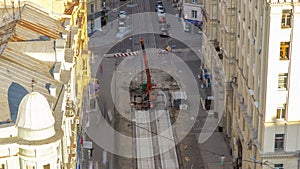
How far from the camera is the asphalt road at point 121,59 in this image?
8456 centimetres

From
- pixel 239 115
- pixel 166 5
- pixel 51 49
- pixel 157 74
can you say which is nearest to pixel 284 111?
pixel 239 115

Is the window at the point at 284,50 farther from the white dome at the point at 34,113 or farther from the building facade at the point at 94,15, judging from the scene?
the building facade at the point at 94,15

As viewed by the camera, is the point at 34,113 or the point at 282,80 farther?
the point at 282,80

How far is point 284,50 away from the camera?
2547 inches

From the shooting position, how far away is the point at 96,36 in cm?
13538

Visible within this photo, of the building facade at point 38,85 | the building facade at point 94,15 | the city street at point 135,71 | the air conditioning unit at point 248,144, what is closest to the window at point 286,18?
the air conditioning unit at point 248,144

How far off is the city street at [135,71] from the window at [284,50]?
23.6m

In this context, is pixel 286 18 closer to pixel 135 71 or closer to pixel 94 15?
pixel 135 71

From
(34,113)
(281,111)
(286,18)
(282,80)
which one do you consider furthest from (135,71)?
(34,113)

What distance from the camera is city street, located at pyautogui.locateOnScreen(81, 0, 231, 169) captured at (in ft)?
281

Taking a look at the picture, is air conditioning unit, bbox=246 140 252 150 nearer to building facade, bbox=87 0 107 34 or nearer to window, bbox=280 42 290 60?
window, bbox=280 42 290 60

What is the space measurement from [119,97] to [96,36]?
3494cm

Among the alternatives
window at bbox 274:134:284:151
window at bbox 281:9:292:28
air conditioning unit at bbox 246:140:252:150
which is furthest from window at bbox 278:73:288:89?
air conditioning unit at bbox 246:140:252:150

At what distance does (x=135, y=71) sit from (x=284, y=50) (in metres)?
52.8
